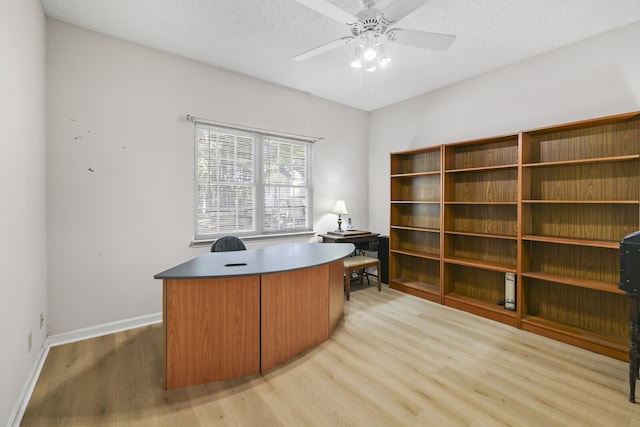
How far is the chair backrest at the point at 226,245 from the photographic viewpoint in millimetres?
3106

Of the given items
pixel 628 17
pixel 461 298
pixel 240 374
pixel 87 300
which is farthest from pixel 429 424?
pixel 628 17

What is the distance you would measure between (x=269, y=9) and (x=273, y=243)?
109 inches

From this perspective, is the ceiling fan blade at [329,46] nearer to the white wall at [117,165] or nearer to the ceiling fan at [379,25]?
the ceiling fan at [379,25]

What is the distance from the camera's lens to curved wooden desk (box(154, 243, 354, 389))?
6.63 ft

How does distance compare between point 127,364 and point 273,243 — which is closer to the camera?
point 127,364

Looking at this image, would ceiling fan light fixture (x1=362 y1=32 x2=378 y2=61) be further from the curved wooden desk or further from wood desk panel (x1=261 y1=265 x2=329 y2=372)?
wood desk panel (x1=261 y1=265 x2=329 y2=372)

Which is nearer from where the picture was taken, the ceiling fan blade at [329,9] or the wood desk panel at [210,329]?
the ceiling fan blade at [329,9]

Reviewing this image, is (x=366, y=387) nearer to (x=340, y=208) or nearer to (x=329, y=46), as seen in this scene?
(x=329, y=46)

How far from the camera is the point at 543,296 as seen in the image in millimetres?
3156

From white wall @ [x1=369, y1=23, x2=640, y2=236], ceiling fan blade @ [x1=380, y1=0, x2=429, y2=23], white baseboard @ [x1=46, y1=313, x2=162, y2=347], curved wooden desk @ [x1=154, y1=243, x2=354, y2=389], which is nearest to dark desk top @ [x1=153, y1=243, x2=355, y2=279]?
curved wooden desk @ [x1=154, y1=243, x2=354, y2=389]

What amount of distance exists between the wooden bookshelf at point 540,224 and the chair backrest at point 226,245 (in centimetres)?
241

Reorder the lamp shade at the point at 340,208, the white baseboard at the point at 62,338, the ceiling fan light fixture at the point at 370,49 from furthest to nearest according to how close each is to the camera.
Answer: the lamp shade at the point at 340,208 → the ceiling fan light fixture at the point at 370,49 → the white baseboard at the point at 62,338

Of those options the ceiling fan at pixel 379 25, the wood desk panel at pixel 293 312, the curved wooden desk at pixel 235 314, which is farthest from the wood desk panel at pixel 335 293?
the ceiling fan at pixel 379 25

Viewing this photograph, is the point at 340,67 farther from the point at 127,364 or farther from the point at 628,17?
the point at 127,364
